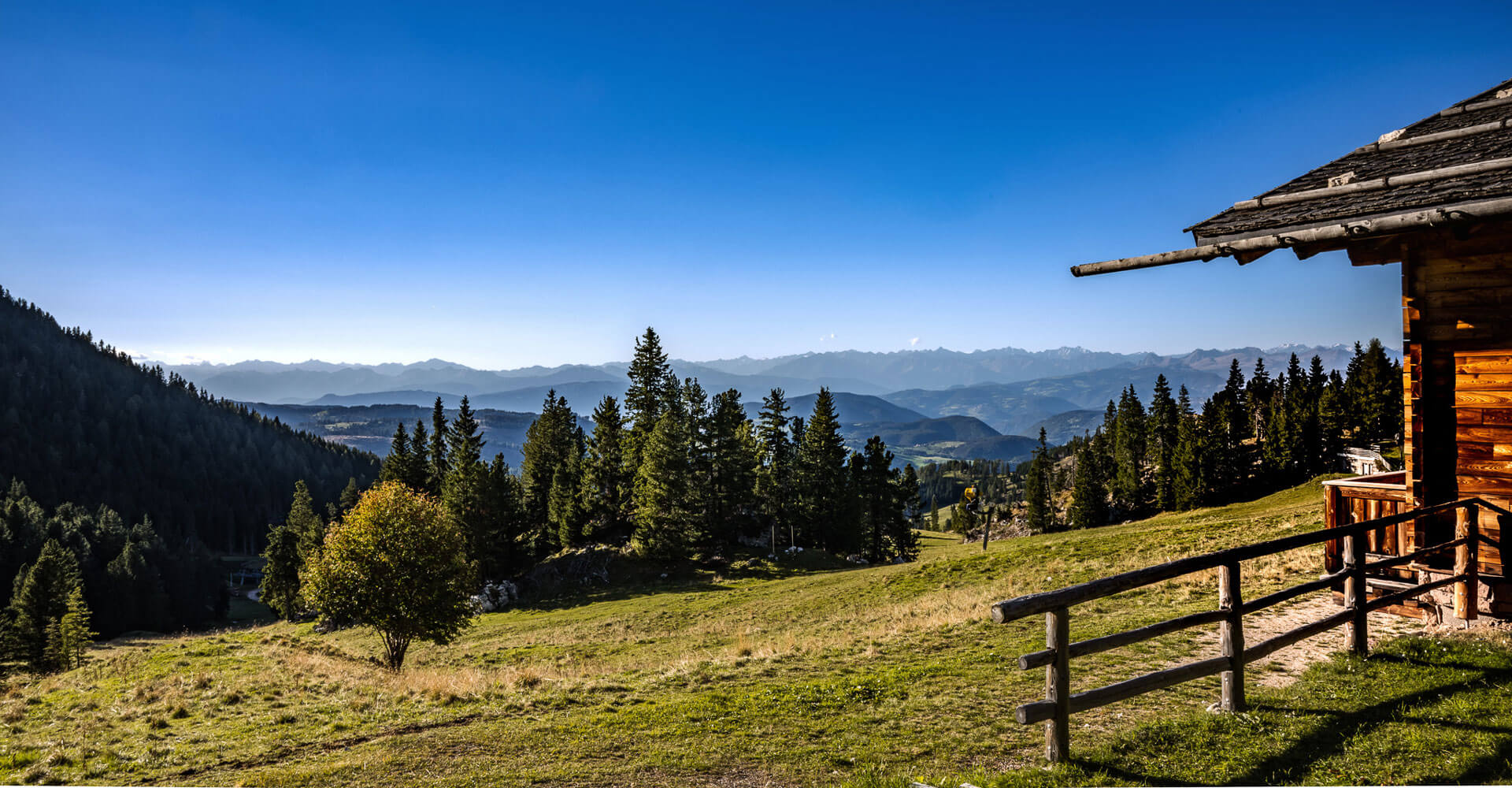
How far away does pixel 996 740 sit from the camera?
27.6 feet

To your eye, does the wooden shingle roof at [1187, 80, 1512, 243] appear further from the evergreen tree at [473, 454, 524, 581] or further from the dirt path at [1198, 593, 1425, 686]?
the evergreen tree at [473, 454, 524, 581]

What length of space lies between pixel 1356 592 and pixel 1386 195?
5.32m

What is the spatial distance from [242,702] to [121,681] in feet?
34.8

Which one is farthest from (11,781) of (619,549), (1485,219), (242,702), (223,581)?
(223,581)

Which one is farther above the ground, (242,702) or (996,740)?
(996,740)

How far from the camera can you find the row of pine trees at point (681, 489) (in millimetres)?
60219

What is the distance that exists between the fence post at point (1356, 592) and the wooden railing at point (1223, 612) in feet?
0.04

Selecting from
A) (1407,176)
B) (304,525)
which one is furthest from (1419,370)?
(304,525)

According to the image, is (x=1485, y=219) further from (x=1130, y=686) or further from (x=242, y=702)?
(x=242, y=702)

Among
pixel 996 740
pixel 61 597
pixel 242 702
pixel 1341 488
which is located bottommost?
pixel 61 597

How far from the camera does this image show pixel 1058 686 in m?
6.74

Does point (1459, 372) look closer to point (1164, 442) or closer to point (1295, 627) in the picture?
point (1295, 627)

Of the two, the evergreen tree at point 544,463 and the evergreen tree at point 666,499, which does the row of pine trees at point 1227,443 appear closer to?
the evergreen tree at point 666,499

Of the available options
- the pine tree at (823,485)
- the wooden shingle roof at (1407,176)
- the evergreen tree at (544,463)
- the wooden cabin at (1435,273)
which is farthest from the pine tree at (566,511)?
the wooden shingle roof at (1407,176)
